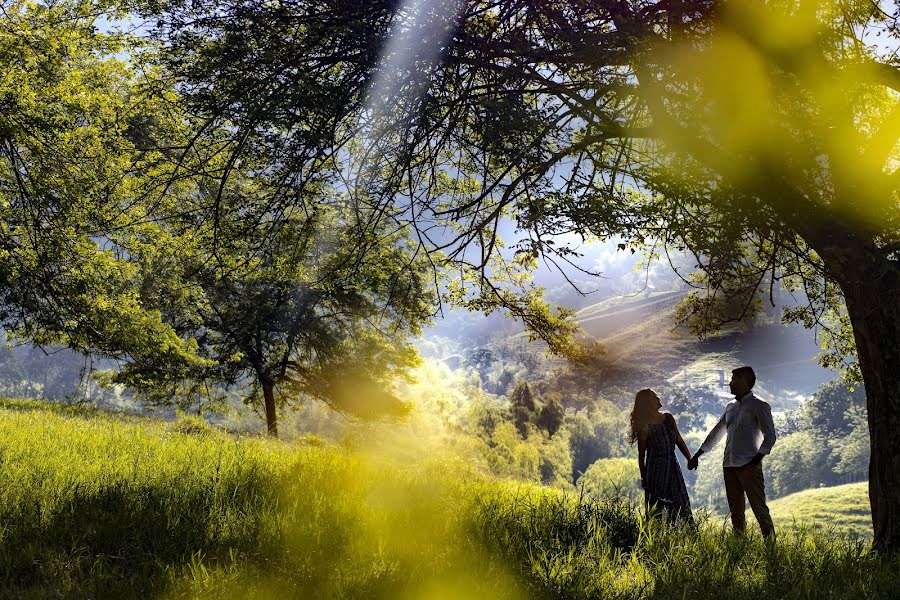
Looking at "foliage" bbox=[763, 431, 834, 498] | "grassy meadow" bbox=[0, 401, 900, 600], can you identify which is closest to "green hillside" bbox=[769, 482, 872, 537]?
"foliage" bbox=[763, 431, 834, 498]

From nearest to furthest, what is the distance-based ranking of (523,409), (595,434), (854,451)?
1. (523,409)
2. (854,451)
3. (595,434)

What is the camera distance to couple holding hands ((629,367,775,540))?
6.22 m

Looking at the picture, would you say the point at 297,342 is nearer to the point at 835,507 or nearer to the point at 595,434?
Result: the point at 835,507

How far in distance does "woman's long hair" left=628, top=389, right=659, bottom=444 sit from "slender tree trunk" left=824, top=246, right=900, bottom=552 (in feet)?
6.67

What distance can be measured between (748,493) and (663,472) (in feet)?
2.95

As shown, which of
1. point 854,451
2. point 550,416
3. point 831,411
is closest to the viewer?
point 550,416

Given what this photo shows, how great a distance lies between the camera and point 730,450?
6508mm

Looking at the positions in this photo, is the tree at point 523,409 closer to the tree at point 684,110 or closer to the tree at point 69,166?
the tree at point 69,166

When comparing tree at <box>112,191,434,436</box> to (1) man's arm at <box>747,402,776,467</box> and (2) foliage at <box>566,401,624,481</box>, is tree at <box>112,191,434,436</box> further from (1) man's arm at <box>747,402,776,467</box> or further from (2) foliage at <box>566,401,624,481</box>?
(2) foliage at <box>566,401,624,481</box>

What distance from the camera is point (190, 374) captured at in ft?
61.0

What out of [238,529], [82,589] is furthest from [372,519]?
[82,589]

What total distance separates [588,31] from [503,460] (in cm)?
5458

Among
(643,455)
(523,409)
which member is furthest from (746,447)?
(523,409)

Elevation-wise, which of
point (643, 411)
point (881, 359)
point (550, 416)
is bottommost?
point (550, 416)
